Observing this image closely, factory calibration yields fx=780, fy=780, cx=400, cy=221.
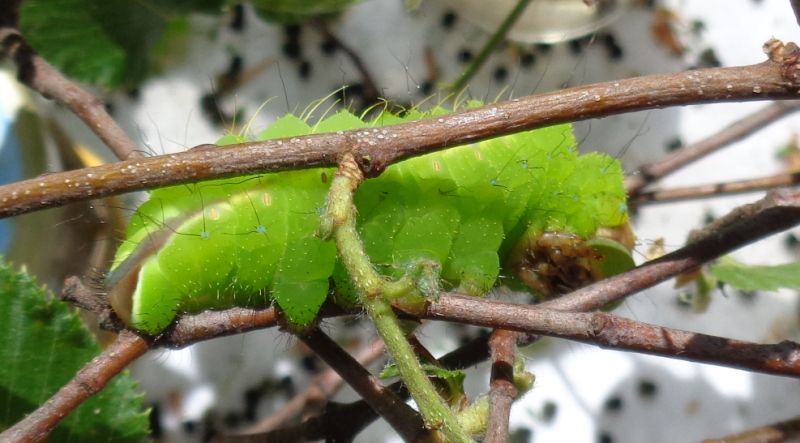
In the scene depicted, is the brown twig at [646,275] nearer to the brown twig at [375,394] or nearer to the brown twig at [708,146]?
the brown twig at [375,394]

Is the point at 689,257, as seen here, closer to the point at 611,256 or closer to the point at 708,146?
the point at 611,256

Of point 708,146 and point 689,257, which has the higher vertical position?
point 689,257

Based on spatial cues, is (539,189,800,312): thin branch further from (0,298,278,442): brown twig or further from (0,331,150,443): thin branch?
(0,331,150,443): thin branch

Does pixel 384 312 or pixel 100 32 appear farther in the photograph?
pixel 100 32

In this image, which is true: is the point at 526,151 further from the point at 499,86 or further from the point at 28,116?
the point at 28,116

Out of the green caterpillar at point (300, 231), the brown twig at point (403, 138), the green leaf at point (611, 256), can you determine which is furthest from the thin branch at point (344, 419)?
the brown twig at point (403, 138)

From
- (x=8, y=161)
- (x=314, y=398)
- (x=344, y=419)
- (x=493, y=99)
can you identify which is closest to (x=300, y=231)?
(x=344, y=419)
